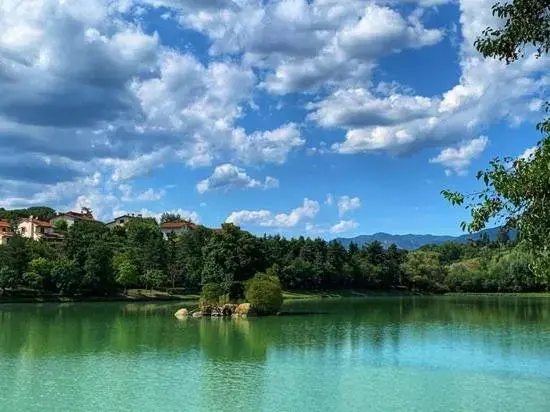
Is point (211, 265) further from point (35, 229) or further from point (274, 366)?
point (35, 229)

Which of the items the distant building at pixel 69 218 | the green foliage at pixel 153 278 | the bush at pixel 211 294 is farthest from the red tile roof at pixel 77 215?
the bush at pixel 211 294

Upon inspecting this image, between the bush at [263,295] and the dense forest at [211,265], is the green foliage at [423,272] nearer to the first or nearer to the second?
the dense forest at [211,265]

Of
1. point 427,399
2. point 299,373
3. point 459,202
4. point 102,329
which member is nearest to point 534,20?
point 459,202

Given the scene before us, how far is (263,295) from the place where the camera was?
6475cm

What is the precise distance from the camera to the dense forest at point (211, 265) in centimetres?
7475

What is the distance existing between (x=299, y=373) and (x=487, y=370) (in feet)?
29.9

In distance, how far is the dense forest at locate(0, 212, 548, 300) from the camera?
7475 centimetres

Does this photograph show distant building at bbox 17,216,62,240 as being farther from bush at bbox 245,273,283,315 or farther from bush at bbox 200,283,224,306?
bush at bbox 245,273,283,315

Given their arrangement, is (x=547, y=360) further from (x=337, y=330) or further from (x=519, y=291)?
(x=519, y=291)

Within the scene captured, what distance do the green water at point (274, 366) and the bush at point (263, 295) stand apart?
7927 mm

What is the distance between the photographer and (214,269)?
7225 cm

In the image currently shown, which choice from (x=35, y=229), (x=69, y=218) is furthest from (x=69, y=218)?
(x=35, y=229)

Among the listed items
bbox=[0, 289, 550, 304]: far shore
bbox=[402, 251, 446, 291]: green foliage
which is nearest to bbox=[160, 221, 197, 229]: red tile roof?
bbox=[0, 289, 550, 304]: far shore

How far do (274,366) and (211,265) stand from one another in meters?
41.4
